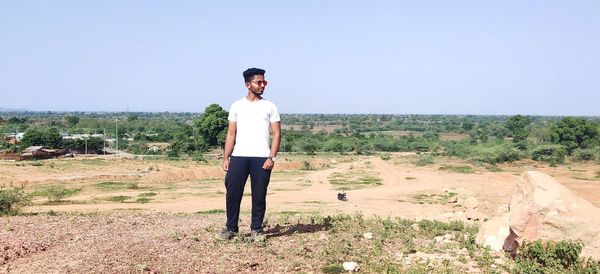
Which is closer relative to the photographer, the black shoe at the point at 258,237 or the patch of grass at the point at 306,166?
the black shoe at the point at 258,237

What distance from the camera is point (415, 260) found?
686cm

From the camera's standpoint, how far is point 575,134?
62906 mm

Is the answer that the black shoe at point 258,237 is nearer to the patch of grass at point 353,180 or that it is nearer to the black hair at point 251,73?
the black hair at point 251,73

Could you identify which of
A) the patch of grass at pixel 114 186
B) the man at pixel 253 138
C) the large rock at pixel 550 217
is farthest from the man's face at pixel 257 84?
the patch of grass at pixel 114 186

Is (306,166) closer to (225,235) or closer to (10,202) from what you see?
(10,202)

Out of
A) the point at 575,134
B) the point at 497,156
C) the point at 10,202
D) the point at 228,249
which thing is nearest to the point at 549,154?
the point at 497,156

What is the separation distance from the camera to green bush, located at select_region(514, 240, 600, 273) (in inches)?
249

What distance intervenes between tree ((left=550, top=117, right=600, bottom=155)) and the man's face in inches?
2403

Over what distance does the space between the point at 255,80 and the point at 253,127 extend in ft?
2.01

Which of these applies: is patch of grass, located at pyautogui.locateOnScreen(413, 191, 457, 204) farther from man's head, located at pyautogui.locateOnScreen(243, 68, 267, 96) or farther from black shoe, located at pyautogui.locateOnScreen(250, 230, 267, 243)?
man's head, located at pyautogui.locateOnScreen(243, 68, 267, 96)

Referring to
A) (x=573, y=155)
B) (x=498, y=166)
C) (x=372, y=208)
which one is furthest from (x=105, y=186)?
(x=573, y=155)

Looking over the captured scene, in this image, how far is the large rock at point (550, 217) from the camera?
6596mm

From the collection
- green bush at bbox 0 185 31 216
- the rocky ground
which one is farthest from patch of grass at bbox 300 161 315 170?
the rocky ground

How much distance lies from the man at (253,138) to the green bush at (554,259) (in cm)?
333
